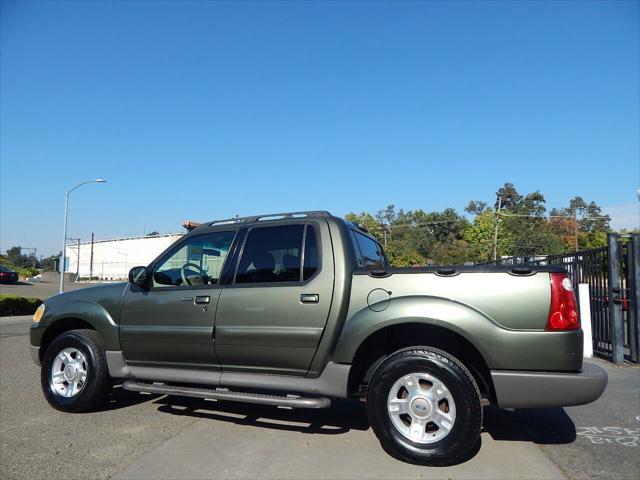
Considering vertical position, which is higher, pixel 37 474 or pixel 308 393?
pixel 308 393

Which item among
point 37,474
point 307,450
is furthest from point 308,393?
point 37,474

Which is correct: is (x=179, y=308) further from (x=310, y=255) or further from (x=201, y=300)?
(x=310, y=255)

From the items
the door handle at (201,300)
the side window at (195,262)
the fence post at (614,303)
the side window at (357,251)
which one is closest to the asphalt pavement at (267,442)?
the door handle at (201,300)

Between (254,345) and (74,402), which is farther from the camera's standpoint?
(74,402)

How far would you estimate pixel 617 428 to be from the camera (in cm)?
461

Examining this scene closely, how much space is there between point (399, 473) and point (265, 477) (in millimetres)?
974

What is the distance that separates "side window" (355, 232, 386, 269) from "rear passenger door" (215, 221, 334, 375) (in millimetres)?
615

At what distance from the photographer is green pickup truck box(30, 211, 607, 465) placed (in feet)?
11.7

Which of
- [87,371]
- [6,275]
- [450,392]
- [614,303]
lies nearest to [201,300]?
[87,371]

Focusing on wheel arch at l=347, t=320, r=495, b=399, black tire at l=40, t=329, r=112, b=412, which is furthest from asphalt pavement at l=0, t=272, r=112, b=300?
wheel arch at l=347, t=320, r=495, b=399

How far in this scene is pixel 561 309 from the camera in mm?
3510

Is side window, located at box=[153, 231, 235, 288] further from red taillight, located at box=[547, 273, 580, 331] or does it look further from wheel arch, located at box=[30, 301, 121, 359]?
red taillight, located at box=[547, 273, 580, 331]

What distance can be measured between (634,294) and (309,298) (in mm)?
6059

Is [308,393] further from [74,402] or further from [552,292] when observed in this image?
[74,402]
